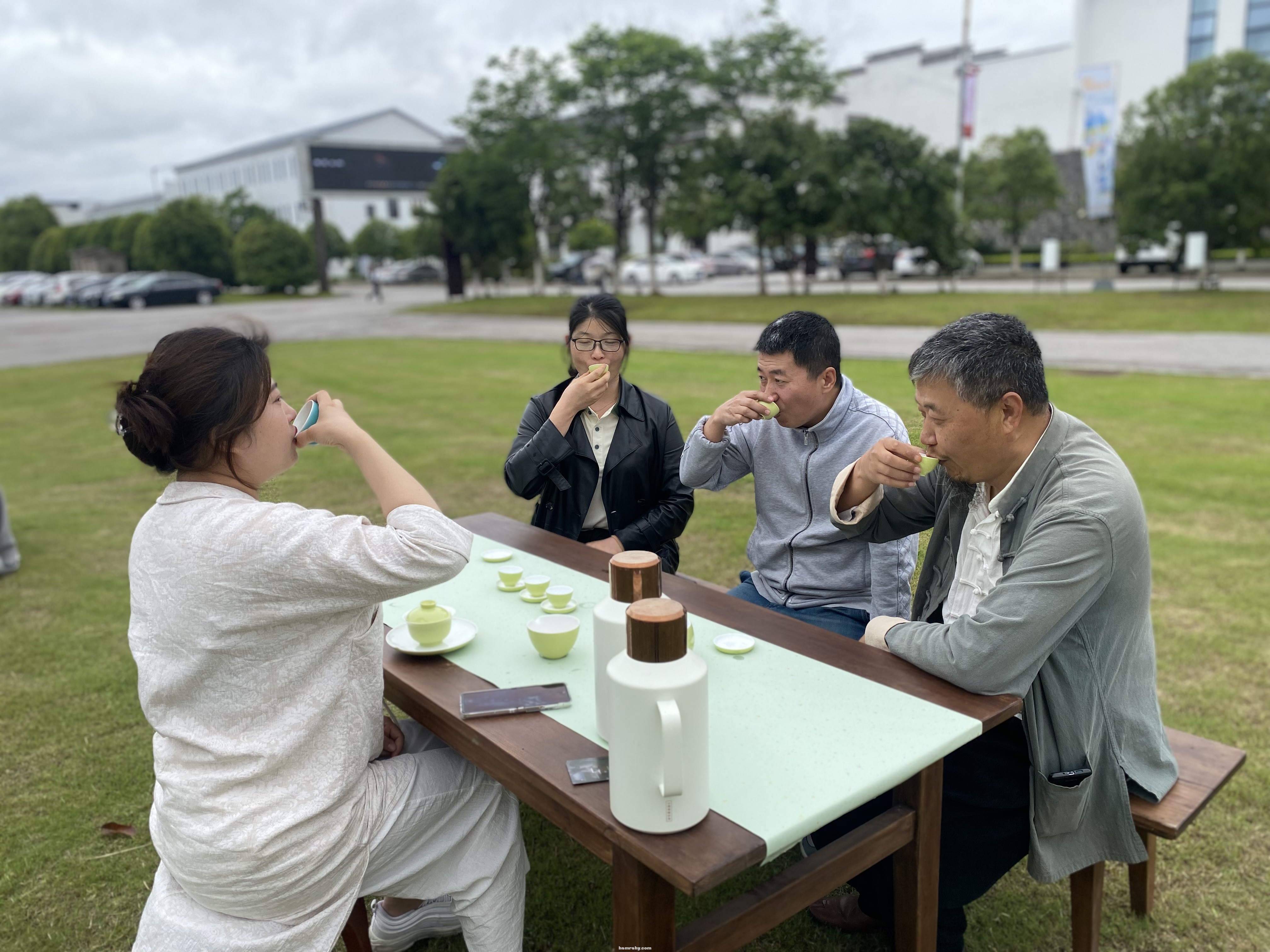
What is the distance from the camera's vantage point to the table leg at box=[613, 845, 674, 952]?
1.41m

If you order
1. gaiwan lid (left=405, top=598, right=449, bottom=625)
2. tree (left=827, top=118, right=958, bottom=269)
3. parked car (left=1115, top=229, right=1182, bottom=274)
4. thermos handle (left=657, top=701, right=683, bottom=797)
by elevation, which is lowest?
gaiwan lid (left=405, top=598, right=449, bottom=625)

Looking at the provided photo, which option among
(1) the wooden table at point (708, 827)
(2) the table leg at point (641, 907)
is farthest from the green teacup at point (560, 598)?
(2) the table leg at point (641, 907)

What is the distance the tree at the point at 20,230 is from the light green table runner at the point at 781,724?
66.1 m

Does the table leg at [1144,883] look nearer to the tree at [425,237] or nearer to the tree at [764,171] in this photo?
the tree at [764,171]

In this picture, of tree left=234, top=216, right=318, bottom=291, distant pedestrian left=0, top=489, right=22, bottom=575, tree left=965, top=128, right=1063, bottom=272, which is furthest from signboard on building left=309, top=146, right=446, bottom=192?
distant pedestrian left=0, top=489, right=22, bottom=575

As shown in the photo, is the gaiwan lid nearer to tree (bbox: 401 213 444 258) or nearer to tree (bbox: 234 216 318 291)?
tree (bbox: 401 213 444 258)

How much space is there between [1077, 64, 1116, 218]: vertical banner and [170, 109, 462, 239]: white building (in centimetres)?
3691

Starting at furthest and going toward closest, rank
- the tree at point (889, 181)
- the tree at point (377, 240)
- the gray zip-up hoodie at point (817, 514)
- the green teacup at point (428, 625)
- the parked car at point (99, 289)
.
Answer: the tree at point (377, 240), the parked car at point (99, 289), the tree at point (889, 181), the gray zip-up hoodie at point (817, 514), the green teacup at point (428, 625)

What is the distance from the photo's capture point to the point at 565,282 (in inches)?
1502

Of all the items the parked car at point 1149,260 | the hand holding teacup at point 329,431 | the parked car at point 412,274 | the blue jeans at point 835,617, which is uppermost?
the parked car at point 412,274

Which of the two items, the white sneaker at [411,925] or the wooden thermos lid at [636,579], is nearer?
the wooden thermos lid at [636,579]

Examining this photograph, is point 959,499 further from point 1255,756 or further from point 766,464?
point 1255,756

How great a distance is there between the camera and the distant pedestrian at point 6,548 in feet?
16.7

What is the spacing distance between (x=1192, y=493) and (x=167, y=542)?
20.6 ft
